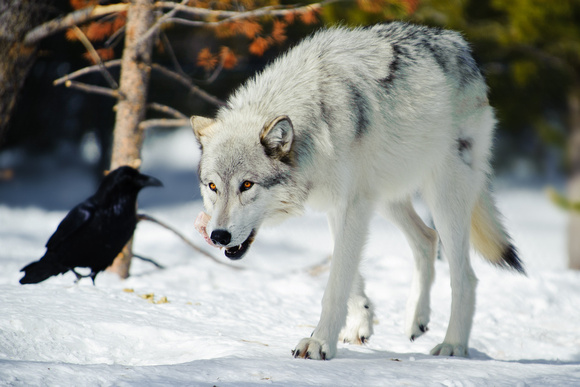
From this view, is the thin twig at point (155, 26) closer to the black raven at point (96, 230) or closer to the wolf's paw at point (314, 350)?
the black raven at point (96, 230)

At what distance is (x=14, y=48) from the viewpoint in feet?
17.0

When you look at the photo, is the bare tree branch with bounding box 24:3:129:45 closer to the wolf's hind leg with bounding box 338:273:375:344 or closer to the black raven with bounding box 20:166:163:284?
the black raven with bounding box 20:166:163:284

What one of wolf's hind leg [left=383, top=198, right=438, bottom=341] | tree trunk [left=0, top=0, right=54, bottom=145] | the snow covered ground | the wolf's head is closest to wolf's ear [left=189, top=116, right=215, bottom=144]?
the wolf's head

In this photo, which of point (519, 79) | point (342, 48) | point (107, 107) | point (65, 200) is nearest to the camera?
point (342, 48)

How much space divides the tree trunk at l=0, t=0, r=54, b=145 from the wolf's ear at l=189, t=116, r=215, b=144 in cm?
255

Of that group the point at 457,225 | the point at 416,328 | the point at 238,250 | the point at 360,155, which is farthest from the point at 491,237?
the point at 238,250

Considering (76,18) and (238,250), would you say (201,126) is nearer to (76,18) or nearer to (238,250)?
(238,250)

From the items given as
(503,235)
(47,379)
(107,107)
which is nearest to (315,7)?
(503,235)

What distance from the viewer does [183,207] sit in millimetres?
14117

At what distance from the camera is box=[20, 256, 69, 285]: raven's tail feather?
13.8 feet

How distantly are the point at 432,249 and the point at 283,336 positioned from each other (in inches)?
50.9

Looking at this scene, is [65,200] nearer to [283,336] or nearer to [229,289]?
[229,289]

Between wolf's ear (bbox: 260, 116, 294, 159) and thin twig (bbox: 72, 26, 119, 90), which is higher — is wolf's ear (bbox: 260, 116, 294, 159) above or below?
below

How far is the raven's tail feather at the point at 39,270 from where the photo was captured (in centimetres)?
419
